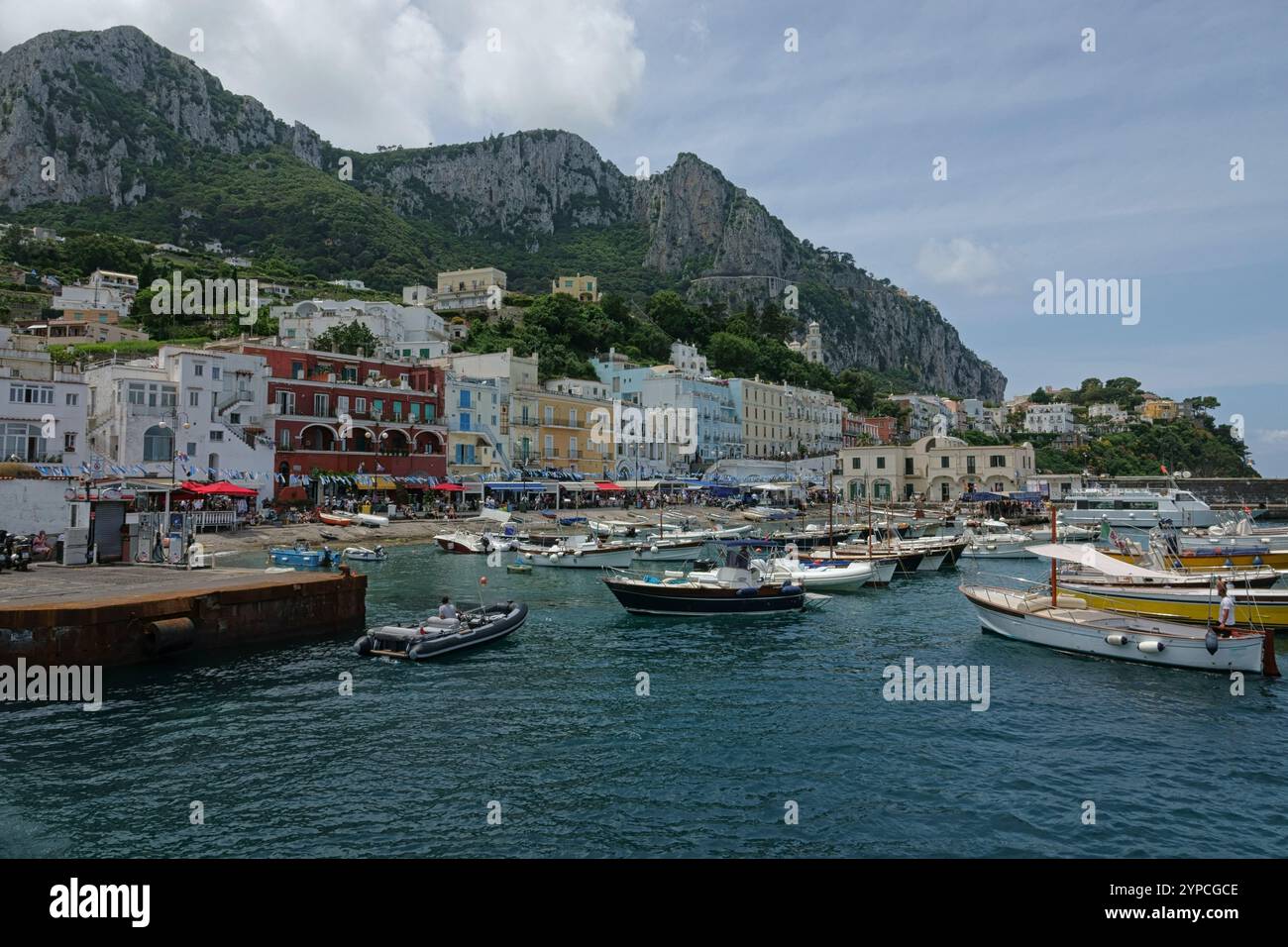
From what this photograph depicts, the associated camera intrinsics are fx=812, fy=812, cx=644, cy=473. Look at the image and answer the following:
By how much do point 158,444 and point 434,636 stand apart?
4100 centimetres

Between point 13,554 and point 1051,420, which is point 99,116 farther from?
point 1051,420

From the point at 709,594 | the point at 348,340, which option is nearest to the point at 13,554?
the point at 709,594

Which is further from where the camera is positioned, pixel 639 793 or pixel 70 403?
pixel 70 403

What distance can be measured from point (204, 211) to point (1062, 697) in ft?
534

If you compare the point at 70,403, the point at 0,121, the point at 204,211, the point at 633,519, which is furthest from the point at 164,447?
the point at 0,121

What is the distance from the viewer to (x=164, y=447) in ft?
179

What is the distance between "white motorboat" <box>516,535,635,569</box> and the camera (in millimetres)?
46875

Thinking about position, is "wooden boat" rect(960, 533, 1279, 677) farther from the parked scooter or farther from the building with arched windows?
the building with arched windows

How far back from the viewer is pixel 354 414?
66500 mm
